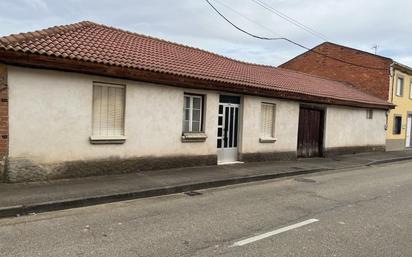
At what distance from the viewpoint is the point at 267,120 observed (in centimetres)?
1498

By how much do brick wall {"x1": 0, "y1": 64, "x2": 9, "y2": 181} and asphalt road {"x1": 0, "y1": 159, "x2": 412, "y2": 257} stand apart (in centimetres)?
247

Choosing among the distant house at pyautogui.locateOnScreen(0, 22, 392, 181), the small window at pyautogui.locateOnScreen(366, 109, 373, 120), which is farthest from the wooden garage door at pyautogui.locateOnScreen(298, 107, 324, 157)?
the small window at pyautogui.locateOnScreen(366, 109, 373, 120)

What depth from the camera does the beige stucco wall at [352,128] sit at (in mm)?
18406

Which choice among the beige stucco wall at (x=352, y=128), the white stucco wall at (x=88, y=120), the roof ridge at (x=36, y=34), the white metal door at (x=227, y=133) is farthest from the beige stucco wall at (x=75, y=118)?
the beige stucco wall at (x=352, y=128)

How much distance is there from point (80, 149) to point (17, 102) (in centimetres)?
186

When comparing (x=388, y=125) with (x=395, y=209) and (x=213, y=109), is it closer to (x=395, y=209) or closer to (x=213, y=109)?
(x=213, y=109)

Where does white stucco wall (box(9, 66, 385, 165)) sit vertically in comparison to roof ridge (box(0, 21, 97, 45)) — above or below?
below

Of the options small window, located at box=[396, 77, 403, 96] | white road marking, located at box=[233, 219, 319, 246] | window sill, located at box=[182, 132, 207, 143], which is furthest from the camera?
small window, located at box=[396, 77, 403, 96]

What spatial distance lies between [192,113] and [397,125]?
19.1 m

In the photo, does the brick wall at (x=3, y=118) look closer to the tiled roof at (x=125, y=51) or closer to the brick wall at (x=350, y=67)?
the tiled roof at (x=125, y=51)

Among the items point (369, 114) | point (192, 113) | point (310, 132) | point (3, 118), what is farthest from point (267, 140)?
point (369, 114)

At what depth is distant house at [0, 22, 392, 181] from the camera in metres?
8.58

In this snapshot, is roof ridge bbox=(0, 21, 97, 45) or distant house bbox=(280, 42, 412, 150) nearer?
roof ridge bbox=(0, 21, 97, 45)

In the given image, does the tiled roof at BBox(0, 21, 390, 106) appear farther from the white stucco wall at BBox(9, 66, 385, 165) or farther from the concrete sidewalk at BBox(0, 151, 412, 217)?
the concrete sidewalk at BBox(0, 151, 412, 217)
